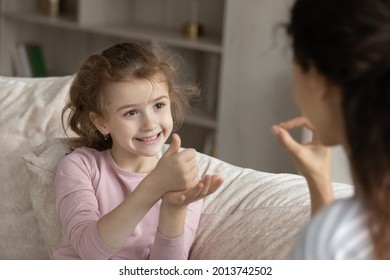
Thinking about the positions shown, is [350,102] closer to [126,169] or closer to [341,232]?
[341,232]

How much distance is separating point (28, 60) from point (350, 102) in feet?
10.8

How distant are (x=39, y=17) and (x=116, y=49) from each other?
2362 mm

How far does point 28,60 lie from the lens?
13.5 ft

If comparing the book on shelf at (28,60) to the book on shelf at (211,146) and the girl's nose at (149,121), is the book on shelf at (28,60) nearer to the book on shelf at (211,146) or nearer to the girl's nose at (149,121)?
the book on shelf at (211,146)

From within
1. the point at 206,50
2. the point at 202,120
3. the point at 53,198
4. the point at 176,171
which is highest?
the point at 176,171

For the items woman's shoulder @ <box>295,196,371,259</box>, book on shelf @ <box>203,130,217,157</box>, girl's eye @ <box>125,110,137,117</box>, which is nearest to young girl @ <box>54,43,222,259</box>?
girl's eye @ <box>125,110,137,117</box>

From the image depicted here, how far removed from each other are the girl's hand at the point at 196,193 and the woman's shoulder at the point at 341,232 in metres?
0.32

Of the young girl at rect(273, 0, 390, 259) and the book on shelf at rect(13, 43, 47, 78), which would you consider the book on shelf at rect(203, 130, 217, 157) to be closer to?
the book on shelf at rect(13, 43, 47, 78)

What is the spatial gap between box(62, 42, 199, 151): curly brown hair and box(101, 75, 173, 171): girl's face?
0.02 m

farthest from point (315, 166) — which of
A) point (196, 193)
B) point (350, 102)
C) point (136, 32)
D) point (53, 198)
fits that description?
point (136, 32)

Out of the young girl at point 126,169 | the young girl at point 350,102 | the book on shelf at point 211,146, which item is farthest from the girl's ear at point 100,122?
the book on shelf at point 211,146

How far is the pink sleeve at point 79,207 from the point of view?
1.57 meters

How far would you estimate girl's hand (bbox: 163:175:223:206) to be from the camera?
1.43 m
